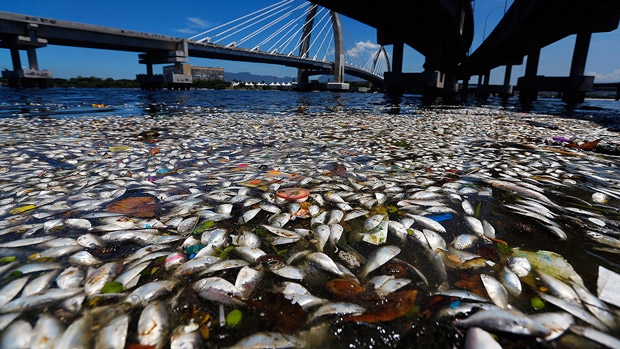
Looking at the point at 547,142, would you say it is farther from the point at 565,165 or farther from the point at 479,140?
the point at 565,165

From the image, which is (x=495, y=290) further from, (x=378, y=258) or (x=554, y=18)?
(x=554, y=18)

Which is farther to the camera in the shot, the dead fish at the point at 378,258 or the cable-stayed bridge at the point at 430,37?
the cable-stayed bridge at the point at 430,37

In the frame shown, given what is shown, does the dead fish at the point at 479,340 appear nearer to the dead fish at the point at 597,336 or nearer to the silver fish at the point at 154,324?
the dead fish at the point at 597,336

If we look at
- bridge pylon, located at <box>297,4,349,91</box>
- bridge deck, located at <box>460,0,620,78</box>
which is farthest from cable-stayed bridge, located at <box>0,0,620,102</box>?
bridge pylon, located at <box>297,4,349,91</box>

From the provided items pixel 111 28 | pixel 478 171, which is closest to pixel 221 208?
pixel 478 171

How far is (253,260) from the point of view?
1.95 metres

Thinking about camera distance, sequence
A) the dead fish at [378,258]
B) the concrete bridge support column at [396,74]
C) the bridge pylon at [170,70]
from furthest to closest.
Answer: the bridge pylon at [170,70], the concrete bridge support column at [396,74], the dead fish at [378,258]

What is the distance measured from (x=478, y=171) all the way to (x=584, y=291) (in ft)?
8.97

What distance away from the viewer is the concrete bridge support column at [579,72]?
27344 millimetres

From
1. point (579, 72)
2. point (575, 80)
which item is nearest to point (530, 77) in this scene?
point (579, 72)

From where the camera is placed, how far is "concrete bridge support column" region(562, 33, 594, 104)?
2734 centimetres

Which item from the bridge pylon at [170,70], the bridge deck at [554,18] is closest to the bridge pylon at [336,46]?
the bridge pylon at [170,70]

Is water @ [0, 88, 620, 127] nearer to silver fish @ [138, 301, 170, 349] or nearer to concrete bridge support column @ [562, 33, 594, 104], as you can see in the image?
concrete bridge support column @ [562, 33, 594, 104]

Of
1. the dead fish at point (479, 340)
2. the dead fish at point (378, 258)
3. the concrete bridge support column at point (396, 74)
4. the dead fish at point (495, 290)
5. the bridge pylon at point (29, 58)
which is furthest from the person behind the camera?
the bridge pylon at point (29, 58)
